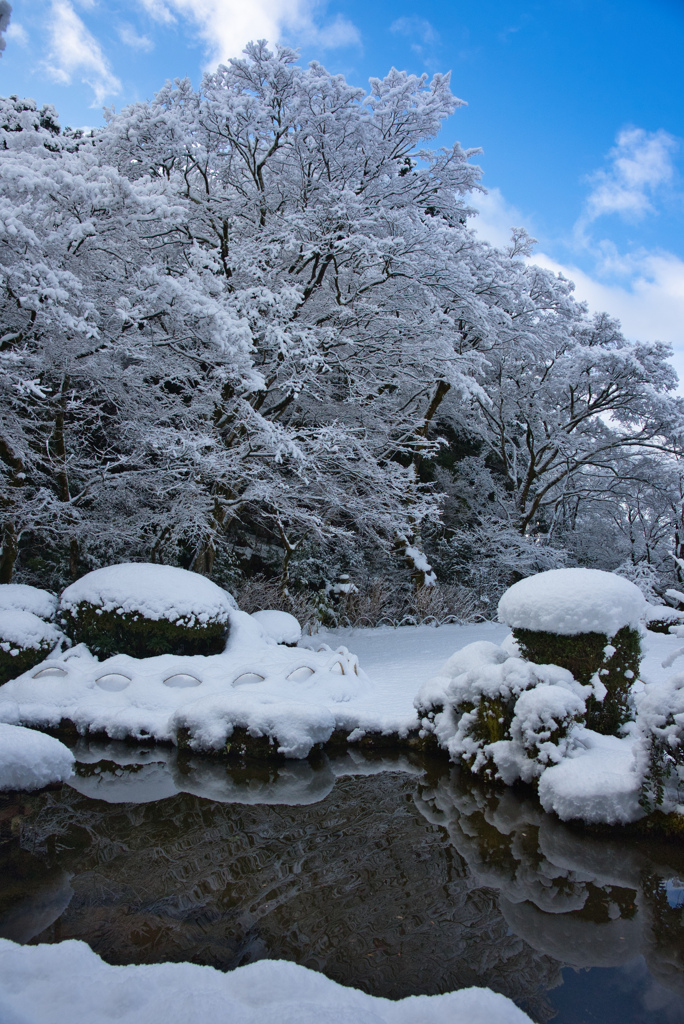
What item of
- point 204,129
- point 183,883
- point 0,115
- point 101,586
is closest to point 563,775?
point 183,883

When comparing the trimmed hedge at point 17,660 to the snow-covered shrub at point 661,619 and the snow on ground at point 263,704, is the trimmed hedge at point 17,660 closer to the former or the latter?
the snow on ground at point 263,704

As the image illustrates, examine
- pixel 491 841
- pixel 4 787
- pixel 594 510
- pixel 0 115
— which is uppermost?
pixel 0 115

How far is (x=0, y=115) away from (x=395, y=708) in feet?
33.3

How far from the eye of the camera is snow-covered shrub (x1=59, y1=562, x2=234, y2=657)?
280 inches

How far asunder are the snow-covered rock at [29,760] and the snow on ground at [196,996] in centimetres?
169

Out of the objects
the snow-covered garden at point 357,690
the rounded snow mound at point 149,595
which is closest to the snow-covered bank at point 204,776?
the snow-covered garden at point 357,690

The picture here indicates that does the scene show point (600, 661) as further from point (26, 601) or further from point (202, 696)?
point (26, 601)

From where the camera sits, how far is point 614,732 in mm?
4891

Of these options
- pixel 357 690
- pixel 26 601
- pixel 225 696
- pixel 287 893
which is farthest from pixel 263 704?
pixel 26 601

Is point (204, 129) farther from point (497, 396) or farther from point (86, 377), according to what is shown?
point (497, 396)

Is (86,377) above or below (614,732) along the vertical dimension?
above

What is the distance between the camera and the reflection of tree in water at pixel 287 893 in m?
2.61

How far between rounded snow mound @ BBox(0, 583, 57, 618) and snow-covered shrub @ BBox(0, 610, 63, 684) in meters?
0.23

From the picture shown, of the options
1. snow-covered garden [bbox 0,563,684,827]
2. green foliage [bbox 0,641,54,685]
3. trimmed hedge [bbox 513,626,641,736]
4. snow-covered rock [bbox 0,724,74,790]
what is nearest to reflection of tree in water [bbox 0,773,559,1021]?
snow-covered rock [bbox 0,724,74,790]
